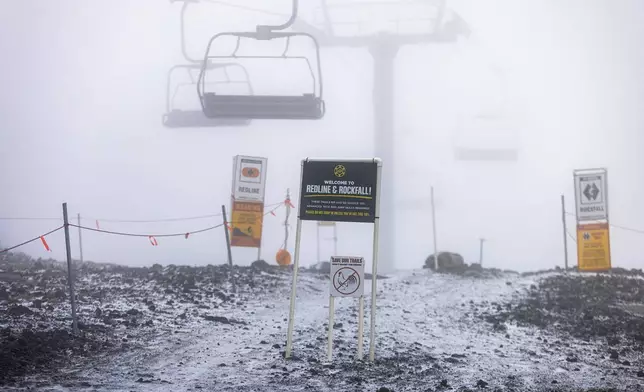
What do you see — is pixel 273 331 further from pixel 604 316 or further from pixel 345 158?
pixel 604 316

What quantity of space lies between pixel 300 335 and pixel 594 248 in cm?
844

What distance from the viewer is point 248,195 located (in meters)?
14.7

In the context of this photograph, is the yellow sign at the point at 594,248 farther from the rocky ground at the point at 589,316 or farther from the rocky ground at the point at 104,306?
the rocky ground at the point at 104,306

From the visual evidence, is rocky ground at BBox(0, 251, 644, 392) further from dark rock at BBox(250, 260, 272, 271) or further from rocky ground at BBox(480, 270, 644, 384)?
dark rock at BBox(250, 260, 272, 271)

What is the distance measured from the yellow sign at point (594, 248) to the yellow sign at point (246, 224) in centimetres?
716

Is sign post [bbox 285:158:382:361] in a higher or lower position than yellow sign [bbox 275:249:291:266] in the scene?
higher

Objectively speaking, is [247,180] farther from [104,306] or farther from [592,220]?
[592,220]

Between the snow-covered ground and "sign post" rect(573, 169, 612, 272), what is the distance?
11.5 ft

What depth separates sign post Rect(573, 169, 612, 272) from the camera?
51.3ft

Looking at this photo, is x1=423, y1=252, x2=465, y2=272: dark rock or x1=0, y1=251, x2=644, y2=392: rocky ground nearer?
x1=0, y1=251, x2=644, y2=392: rocky ground

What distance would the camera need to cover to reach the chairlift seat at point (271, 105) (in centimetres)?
1147

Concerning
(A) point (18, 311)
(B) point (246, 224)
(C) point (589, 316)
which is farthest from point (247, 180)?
(C) point (589, 316)

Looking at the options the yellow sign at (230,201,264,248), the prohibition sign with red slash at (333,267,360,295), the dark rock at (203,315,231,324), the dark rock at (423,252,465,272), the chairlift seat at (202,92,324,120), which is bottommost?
the dark rock at (203,315,231,324)

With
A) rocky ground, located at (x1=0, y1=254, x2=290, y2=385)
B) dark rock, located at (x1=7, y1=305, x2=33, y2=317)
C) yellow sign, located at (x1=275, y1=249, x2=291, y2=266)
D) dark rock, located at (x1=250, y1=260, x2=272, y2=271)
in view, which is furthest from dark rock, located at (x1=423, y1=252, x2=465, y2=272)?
dark rock, located at (x1=7, y1=305, x2=33, y2=317)
